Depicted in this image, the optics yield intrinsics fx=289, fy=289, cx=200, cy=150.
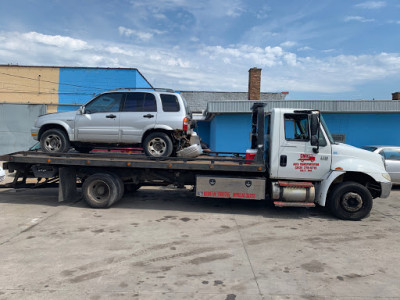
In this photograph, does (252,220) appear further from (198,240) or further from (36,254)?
(36,254)

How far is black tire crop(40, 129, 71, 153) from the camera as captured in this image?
7406 millimetres

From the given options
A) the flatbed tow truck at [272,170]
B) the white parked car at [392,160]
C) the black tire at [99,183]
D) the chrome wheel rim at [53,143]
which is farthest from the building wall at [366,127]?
the chrome wheel rim at [53,143]

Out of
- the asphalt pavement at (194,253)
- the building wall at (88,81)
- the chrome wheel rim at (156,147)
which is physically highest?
the building wall at (88,81)

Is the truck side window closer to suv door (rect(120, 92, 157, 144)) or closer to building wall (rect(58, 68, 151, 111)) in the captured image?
suv door (rect(120, 92, 157, 144))

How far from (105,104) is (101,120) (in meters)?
0.44

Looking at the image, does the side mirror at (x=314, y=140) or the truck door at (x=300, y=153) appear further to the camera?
the truck door at (x=300, y=153)

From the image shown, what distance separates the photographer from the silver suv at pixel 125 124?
705cm

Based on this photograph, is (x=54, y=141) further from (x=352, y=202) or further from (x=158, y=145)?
(x=352, y=202)

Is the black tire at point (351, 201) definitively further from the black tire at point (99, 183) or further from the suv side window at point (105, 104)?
the suv side window at point (105, 104)

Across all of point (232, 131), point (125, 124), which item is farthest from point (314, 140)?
point (232, 131)

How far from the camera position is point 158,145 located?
716 centimetres

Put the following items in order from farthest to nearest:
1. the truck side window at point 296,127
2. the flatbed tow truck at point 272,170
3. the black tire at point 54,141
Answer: the black tire at point 54,141, the truck side window at point 296,127, the flatbed tow truck at point 272,170

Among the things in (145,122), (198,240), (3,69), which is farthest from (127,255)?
(3,69)

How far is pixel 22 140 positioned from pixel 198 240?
56.4ft
